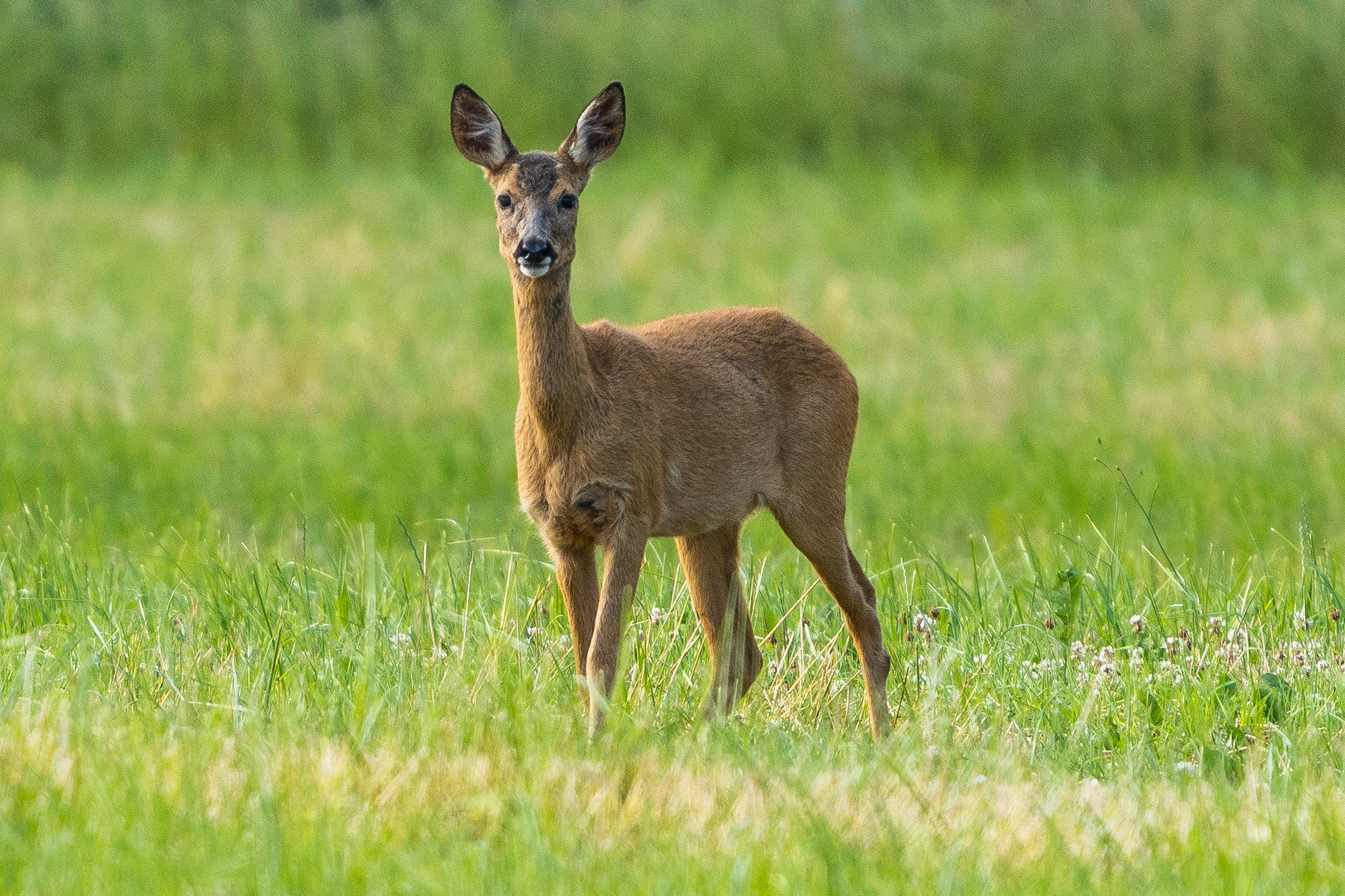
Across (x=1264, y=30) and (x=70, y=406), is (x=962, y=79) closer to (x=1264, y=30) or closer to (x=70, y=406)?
(x=1264, y=30)

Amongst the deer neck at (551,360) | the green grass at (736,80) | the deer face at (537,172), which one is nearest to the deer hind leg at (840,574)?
the deer neck at (551,360)

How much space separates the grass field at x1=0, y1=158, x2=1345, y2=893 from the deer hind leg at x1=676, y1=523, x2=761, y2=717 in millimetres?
105

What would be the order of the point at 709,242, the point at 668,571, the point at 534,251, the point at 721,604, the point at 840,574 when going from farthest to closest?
the point at 709,242 < the point at 668,571 < the point at 721,604 < the point at 840,574 < the point at 534,251

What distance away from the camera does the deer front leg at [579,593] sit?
5191 mm

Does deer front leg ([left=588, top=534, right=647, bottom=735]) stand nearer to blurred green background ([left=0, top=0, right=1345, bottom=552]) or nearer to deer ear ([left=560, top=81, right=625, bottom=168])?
deer ear ([left=560, top=81, right=625, bottom=168])

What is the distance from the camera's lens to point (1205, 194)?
1579cm

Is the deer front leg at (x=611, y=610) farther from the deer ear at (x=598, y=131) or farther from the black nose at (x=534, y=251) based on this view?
the deer ear at (x=598, y=131)

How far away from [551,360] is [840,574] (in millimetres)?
1056

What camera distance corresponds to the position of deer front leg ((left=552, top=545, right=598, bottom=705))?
519 centimetres

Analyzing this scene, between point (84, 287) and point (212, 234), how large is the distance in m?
1.61

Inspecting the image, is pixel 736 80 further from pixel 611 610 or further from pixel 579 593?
pixel 611 610

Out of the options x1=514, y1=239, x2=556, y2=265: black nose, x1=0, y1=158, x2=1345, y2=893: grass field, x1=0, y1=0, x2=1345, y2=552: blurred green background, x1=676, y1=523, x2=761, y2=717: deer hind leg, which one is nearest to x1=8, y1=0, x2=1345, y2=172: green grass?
x1=0, y1=0, x2=1345, y2=552: blurred green background

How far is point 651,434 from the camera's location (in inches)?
205

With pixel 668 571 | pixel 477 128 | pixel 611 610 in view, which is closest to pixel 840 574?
pixel 611 610
